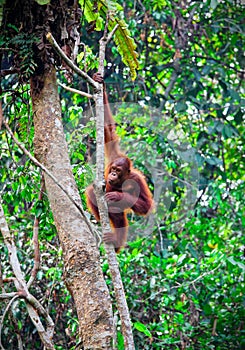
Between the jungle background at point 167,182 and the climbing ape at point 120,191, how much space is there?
18 cm

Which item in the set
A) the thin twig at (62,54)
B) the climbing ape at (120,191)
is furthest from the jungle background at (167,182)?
the thin twig at (62,54)

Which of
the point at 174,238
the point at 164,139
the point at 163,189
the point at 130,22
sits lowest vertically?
the point at 174,238

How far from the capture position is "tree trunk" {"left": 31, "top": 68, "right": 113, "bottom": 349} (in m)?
2.05

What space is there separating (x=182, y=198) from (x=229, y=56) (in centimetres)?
190

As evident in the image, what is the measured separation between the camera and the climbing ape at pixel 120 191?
12.4 ft

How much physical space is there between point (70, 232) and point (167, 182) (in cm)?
365

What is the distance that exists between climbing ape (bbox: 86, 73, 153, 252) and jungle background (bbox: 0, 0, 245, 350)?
180mm

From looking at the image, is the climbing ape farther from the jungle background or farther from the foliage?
the foliage

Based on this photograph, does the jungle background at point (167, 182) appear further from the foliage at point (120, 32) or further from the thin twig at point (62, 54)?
the thin twig at point (62, 54)

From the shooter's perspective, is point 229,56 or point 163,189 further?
point 229,56

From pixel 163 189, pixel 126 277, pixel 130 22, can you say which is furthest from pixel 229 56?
pixel 126 277

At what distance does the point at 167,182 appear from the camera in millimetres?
5770

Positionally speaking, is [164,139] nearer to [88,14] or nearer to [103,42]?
[88,14]

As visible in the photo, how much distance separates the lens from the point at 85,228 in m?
2.21
